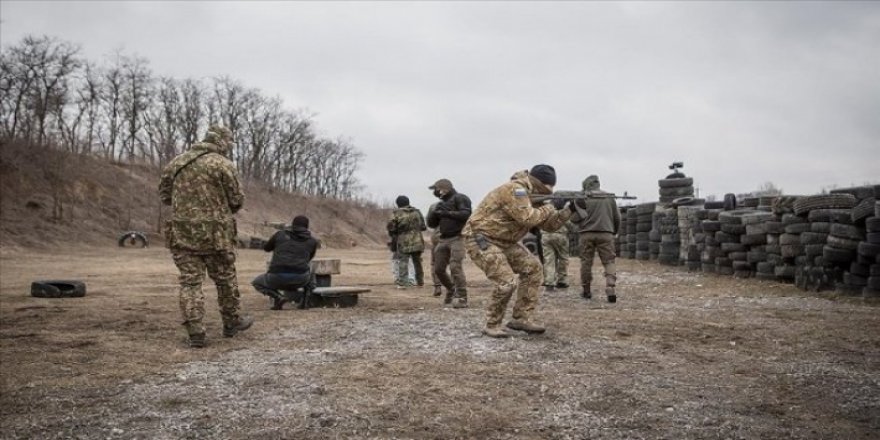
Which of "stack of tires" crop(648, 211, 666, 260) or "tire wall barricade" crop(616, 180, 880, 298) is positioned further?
"stack of tires" crop(648, 211, 666, 260)

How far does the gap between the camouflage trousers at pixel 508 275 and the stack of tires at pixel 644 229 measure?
51.2ft

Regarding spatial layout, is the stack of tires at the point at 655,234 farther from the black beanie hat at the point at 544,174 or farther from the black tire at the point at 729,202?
the black beanie hat at the point at 544,174

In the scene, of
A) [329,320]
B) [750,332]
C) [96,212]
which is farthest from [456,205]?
[96,212]

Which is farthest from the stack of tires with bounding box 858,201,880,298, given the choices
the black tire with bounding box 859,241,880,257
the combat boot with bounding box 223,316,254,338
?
the combat boot with bounding box 223,316,254,338

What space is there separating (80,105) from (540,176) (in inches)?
1973

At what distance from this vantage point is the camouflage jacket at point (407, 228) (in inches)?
515

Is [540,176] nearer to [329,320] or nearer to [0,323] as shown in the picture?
[329,320]

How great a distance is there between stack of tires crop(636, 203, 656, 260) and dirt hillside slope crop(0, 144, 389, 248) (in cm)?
2491

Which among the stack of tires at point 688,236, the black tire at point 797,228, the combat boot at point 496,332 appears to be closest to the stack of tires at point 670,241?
the stack of tires at point 688,236

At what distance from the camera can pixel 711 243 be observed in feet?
52.7

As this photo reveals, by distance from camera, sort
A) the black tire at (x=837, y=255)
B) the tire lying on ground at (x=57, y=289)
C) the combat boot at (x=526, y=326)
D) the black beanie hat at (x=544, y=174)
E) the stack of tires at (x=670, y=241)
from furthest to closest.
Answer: the stack of tires at (x=670, y=241) → the tire lying on ground at (x=57, y=289) → the black tire at (x=837, y=255) → the black beanie hat at (x=544, y=174) → the combat boot at (x=526, y=326)

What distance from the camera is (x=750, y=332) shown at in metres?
7.51

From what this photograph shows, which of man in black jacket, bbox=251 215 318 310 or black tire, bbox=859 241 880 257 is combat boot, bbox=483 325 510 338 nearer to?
man in black jacket, bbox=251 215 318 310

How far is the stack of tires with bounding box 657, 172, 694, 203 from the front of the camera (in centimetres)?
2208
